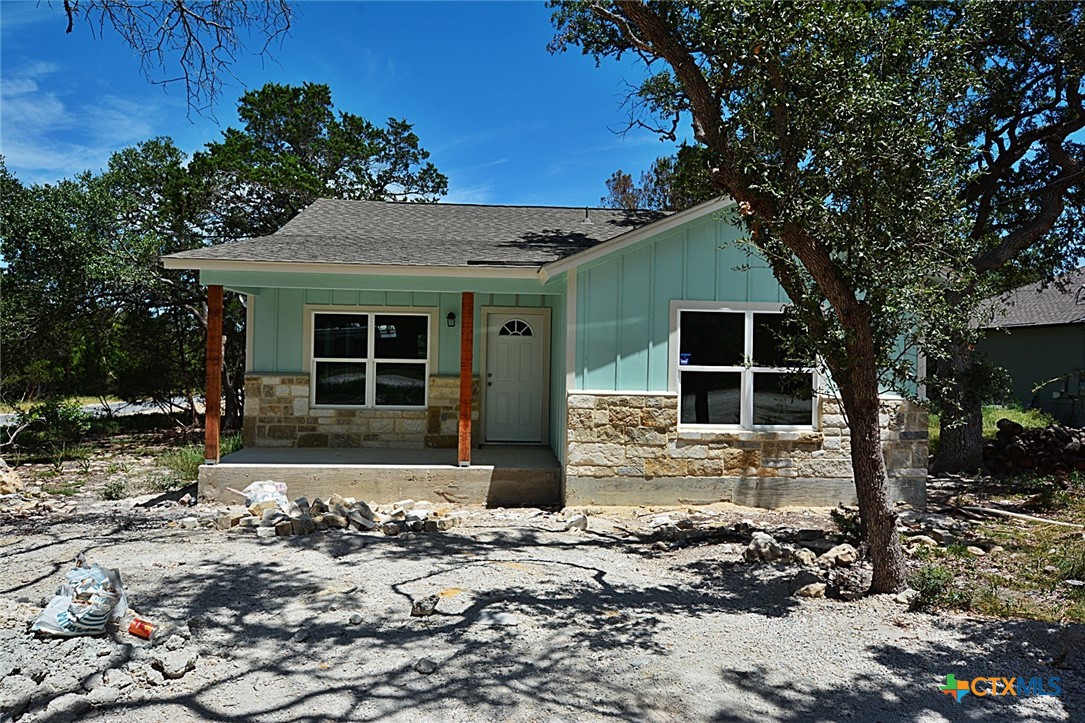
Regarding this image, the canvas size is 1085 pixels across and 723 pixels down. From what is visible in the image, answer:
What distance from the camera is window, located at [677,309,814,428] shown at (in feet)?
29.3

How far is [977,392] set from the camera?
745 cm

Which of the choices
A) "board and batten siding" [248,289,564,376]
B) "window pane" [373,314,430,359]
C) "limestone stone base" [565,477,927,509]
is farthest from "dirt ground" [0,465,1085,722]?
"window pane" [373,314,430,359]

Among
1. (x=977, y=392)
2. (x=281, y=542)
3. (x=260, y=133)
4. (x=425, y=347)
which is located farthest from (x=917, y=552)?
(x=260, y=133)

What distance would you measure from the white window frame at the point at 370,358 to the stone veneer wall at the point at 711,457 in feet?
10.9

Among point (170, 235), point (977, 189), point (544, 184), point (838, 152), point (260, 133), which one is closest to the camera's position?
point (838, 152)

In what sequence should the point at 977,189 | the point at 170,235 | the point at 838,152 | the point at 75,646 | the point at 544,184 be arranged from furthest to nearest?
the point at 544,184
the point at 170,235
the point at 977,189
the point at 838,152
the point at 75,646

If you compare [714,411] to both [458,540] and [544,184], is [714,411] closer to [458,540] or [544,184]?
[458,540]

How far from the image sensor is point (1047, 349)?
65.4ft

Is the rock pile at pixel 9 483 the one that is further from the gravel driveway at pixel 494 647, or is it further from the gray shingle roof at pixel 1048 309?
the gray shingle roof at pixel 1048 309

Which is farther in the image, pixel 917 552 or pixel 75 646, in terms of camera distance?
pixel 917 552

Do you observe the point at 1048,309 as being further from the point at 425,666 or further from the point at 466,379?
the point at 425,666

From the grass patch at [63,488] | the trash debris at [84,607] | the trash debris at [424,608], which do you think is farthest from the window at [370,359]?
the trash debris at [84,607]

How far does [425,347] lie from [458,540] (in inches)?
183

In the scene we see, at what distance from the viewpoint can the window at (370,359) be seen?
11.1 meters
